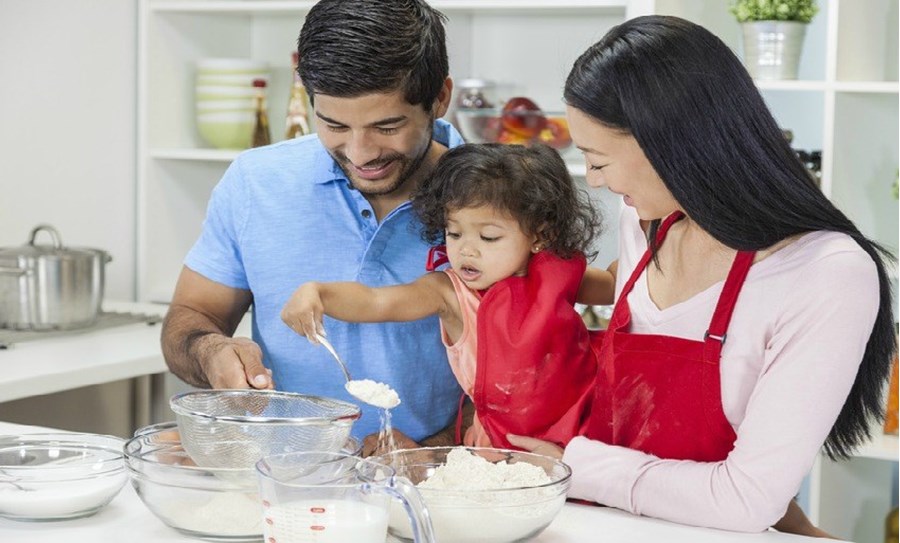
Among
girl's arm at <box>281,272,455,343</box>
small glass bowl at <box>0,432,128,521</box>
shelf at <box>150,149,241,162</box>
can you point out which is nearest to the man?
girl's arm at <box>281,272,455,343</box>

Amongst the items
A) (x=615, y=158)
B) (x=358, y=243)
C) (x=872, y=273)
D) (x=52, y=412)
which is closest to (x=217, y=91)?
(x=52, y=412)

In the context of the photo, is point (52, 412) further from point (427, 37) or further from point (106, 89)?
point (427, 37)

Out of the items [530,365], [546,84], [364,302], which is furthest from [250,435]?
[546,84]

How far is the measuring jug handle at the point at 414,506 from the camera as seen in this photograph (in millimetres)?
1155

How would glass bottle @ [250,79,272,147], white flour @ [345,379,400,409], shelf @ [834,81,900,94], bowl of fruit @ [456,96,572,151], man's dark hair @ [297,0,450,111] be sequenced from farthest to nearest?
glass bottle @ [250,79,272,147] → bowl of fruit @ [456,96,572,151] → shelf @ [834,81,900,94] → man's dark hair @ [297,0,450,111] → white flour @ [345,379,400,409]

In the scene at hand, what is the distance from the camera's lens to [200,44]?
348cm

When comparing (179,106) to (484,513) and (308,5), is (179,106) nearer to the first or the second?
(308,5)

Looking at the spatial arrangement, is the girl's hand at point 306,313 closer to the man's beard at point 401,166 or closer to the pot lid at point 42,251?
the man's beard at point 401,166

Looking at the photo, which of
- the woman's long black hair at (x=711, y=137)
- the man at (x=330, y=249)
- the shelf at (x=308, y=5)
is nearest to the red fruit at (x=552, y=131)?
the shelf at (x=308, y=5)

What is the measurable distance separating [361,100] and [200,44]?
1.76 metres

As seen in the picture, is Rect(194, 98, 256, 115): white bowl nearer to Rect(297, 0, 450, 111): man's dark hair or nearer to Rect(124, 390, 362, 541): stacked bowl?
Rect(297, 0, 450, 111): man's dark hair

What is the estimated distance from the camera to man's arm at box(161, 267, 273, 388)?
1.85 metres

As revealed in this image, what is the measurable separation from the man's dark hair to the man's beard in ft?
0.27

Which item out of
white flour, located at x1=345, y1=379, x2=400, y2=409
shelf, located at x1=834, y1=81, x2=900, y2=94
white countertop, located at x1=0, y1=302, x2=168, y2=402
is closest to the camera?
white flour, located at x1=345, y1=379, x2=400, y2=409
